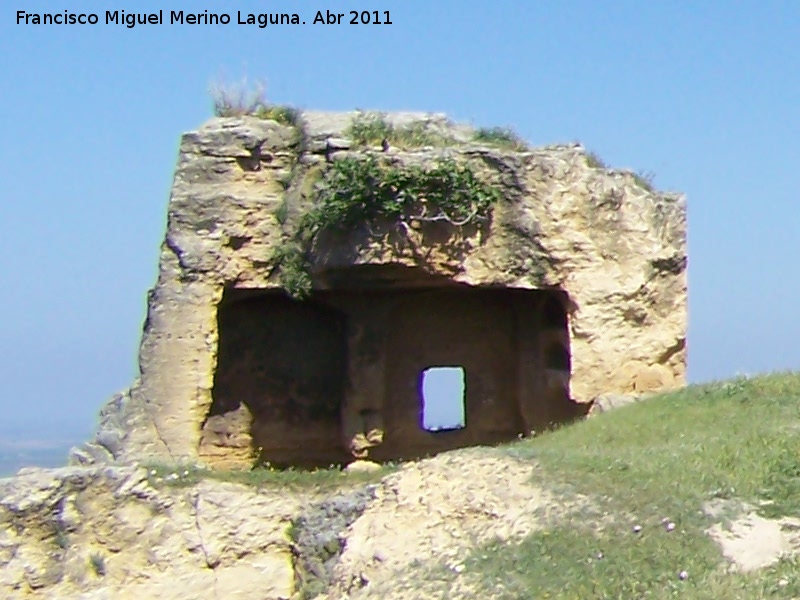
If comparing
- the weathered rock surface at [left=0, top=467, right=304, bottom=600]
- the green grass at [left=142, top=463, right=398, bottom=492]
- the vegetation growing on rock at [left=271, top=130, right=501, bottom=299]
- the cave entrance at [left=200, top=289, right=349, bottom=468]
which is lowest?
the weathered rock surface at [left=0, top=467, right=304, bottom=600]

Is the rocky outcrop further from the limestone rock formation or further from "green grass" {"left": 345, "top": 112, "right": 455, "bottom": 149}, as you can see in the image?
"green grass" {"left": 345, "top": 112, "right": 455, "bottom": 149}

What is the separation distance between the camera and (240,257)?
47.2 feet

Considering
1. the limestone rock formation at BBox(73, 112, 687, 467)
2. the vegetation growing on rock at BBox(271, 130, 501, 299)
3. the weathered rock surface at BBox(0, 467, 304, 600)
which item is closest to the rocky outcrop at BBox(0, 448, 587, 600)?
the weathered rock surface at BBox(0, 467, 304, 600)

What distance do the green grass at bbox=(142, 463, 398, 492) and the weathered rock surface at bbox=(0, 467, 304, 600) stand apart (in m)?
0.22

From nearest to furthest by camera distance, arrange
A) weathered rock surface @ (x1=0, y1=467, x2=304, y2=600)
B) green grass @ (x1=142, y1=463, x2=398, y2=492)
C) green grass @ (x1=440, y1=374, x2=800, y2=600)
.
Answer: green grass @ (x1=440, y1=374, x2=800, y2=600), weathered rock surface @ (x1=0, y1=467, x2=304, y2=600), green grass @ (x1=142, y1=463, x2=398, y2=492)

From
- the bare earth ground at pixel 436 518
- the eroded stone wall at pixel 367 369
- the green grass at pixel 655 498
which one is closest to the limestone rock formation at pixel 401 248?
the eroded stone wall at pixel 367 369

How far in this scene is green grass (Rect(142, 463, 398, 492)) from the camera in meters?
11.6

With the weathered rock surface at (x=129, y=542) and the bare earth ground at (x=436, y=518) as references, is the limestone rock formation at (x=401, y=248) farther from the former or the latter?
the bare earth ground at (x=436, y=518)

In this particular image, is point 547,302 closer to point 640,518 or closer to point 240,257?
point 240,257

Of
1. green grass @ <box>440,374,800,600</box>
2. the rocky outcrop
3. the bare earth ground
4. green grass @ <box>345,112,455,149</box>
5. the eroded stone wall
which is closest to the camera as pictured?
green grass @ <box>440,374,800,600</box>

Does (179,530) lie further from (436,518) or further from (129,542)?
(436,518)

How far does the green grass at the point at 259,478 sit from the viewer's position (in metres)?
11.6

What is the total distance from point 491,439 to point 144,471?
5799mm

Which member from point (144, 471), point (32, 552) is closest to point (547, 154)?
point (144, 471)
